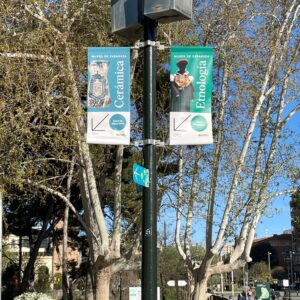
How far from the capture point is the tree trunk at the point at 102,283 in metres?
13.6

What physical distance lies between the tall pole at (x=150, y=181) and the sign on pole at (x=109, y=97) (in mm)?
286

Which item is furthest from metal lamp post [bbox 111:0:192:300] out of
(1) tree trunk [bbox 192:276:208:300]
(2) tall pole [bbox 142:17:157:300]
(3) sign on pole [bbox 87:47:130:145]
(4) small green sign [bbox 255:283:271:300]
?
(4) small green sign [bbox 255:283:271:300]

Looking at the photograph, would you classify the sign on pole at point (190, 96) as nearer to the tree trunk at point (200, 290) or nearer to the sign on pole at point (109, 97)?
the sign on pole at point (109, 97)

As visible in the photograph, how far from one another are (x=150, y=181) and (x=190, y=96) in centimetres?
123

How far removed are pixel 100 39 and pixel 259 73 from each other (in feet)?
14.9

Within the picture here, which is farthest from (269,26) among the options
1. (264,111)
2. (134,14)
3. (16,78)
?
(134,14)

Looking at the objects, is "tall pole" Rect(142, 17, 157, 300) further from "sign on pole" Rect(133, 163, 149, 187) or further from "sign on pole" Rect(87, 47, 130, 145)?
"sign on pole" Rect(87, 47, 130, 145)

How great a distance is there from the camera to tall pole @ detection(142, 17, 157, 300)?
249 inches

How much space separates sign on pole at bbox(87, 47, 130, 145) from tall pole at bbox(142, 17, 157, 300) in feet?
0.94

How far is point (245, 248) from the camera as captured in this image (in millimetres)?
15281

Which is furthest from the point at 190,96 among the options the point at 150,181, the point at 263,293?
the point at 263,293

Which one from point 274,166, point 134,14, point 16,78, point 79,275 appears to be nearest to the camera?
point 134,14

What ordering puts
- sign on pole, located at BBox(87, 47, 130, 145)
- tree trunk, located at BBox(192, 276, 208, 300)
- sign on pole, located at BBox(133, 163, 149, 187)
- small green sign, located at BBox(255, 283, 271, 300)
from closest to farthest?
sign on pole, located at BBox(133, 163, 149, 187), sign on pole, located at BBox(87, 47, 130, 145), tree trunk, located at BBox(192, 276, 208, 300), small green sign, located at BBox(255, 283, 271, 300)

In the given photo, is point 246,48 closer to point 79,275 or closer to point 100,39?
point 100,39
